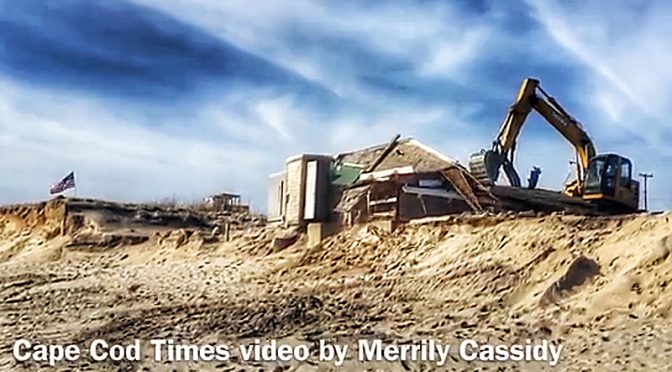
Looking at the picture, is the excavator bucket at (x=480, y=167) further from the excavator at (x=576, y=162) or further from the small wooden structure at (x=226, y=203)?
the small wooden structure at (x=226, y=203)

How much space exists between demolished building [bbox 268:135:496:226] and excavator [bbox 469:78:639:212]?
0.95m

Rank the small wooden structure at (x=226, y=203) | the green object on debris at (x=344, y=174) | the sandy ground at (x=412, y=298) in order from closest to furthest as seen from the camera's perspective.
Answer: the sandy ground at (x=412, y=298) < the green object on debris at (x=344, y=174) < the small wooden structure at (x=226, y=203)

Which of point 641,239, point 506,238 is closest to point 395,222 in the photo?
point 506,238

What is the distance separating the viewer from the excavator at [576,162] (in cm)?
1820

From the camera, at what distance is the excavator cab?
59.5ft

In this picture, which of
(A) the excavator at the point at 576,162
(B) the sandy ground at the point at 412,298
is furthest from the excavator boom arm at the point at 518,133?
(B) the sandy ground at the point at 412,298

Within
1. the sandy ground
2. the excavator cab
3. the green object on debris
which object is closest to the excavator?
the excavator cab

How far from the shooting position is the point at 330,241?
15.0 metres

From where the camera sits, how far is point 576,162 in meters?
20.2

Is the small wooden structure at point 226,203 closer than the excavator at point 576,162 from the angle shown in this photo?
No

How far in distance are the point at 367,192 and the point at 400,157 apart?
392 cm

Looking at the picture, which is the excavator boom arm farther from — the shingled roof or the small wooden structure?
the small wooden structure

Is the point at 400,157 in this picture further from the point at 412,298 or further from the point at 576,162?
the point at 412,298

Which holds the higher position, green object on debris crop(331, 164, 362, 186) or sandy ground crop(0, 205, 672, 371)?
green object on debris crop(331, 164, 362, 186)
